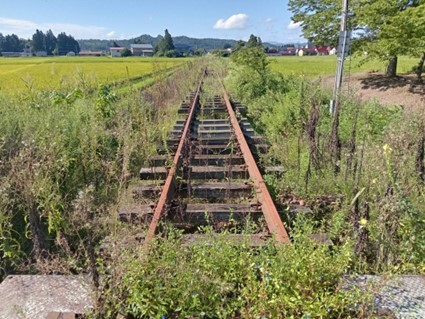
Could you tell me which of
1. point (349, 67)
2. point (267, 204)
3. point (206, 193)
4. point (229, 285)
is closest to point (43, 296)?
point (229, 285)

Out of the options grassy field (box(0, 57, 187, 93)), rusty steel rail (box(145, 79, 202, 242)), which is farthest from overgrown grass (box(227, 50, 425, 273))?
grassy field (box(0, 57, 187, 93))

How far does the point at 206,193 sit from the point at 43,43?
461ft

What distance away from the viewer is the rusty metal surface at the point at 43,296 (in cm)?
204

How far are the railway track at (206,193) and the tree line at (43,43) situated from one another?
125312 millimetres

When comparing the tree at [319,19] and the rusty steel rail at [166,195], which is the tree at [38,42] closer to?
the tree at [319,19]

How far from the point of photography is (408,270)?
2.59 metres

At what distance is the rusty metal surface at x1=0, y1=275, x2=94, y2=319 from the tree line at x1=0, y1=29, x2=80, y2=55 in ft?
420

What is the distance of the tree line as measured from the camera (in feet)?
381

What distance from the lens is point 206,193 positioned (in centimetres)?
421

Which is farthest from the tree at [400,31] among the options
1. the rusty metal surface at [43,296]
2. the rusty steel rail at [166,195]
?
the rusty metal surface at [43,296]

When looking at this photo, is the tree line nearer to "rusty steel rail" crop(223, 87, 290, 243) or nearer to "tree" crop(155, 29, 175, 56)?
"tree" crop(155, 29, 175, 56)

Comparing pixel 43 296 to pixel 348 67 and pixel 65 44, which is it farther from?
pixel 65 44

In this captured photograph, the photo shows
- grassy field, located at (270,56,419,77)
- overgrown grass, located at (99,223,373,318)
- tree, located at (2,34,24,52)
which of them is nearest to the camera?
overgrown grass, located at (99,223,373,318)

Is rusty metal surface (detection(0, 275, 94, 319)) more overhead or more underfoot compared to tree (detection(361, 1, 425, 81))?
more underfoot
